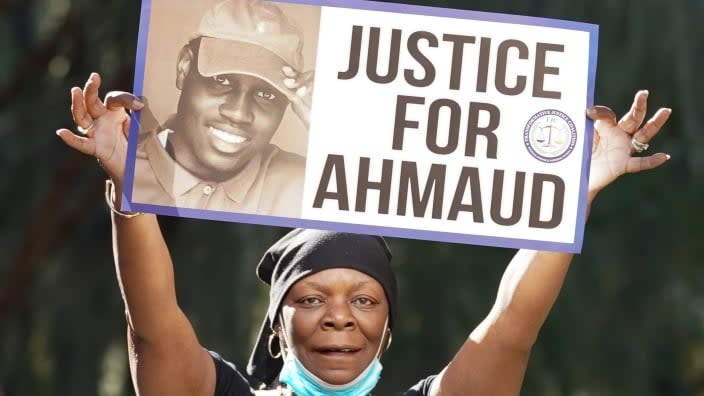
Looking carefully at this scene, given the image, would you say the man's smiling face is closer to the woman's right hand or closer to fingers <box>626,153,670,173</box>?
the woman's right hand

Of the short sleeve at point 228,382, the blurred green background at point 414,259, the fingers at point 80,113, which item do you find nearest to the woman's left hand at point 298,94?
the fingers at point 80,113

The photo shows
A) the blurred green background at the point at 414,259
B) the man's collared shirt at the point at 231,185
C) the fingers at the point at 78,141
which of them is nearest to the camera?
the fingers at the point at 78,141

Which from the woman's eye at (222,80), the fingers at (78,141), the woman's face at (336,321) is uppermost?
the woman's eye at (222,80)

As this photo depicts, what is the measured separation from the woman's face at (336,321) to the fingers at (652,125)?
0.50 metres

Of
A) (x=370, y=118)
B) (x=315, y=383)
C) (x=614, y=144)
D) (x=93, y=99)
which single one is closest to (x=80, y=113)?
(x=93, y=99)

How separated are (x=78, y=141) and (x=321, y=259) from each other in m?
0.47

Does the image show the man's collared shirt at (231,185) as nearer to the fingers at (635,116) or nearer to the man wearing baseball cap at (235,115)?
the man wearing baseball cap at (235,115)

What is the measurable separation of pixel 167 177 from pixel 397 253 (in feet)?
9.96

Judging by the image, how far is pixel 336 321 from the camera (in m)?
2.72

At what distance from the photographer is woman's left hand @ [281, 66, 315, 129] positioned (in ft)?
8.91

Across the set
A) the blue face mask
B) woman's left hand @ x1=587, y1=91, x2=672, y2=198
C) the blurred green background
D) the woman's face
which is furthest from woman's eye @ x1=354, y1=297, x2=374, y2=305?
the blurred green background

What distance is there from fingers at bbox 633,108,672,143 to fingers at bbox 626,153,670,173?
3 centimetres

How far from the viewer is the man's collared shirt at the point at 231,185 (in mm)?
2668

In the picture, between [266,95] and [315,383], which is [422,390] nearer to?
[315,383]
